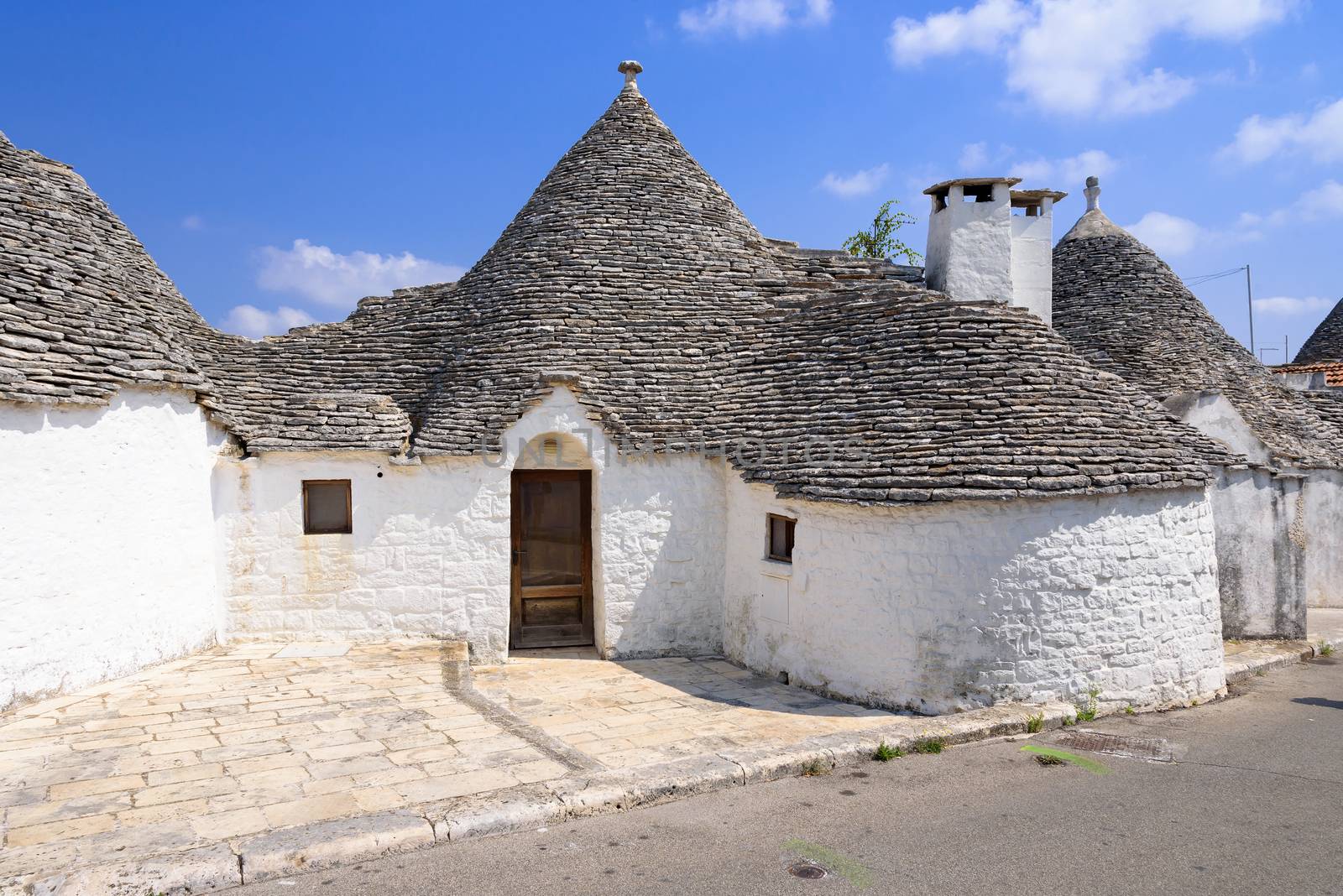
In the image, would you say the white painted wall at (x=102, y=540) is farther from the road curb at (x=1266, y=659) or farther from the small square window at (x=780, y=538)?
the road curb at (x=1266, y=659)

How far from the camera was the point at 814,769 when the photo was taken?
6.68 metres

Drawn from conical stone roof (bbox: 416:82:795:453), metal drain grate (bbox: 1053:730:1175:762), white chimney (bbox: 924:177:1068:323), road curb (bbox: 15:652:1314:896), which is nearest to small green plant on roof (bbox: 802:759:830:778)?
road curb (bbox: 15:652:1314:896)

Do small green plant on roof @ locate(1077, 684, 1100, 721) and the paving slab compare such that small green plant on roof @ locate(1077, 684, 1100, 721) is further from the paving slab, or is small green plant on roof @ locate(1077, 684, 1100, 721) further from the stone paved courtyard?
the stone paved courtyard

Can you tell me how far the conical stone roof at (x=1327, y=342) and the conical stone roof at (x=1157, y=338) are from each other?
26.3 feet

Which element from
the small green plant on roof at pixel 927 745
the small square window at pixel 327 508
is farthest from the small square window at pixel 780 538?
the small square window at pixel 327 508

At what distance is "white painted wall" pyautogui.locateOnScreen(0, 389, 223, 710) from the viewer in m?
7.57

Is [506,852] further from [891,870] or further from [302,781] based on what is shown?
[891,870]

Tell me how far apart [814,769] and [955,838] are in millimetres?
1347

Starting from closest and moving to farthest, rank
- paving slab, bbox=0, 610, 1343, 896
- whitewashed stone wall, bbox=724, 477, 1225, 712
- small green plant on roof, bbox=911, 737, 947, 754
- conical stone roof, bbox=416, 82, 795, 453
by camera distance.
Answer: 1. paving slab, bbox=0, 610, 1343, 896
2. small green plant on roof, bbox=911, 737, 947, 754
3. whitewashed stone wall, bbox=724, 477, 1225, 712
4. conical stone roof, bbox=416, 82, 795, 453

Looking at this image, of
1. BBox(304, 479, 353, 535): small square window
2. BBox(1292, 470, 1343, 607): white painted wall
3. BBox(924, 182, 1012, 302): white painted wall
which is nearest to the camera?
BBox(304, 479, 353, 535): small square window

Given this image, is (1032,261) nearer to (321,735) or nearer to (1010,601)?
(1010,601)

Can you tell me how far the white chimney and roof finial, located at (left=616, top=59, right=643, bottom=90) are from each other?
4910 millimetres

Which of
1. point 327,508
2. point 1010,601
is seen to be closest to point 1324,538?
point 1010,601

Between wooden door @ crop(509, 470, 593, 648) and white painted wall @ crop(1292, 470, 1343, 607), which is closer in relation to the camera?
wooden door @ crop(509, 470, 593, 648)
